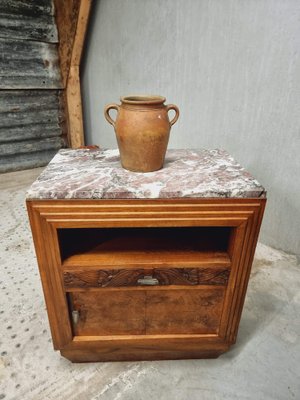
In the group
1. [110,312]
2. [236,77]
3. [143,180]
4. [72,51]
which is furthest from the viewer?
[72,51]

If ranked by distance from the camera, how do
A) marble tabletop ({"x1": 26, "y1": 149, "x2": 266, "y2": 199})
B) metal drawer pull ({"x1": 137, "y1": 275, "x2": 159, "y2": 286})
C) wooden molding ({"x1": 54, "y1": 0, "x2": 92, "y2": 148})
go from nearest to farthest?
marble tabletop ({"x1": 26, "y1": 149, "x2": 266, "y2": 199})
metal drawer pull ({"x1": 137, "y1": 275, "x2": 159, "y2": 286})
wooden molding ({"x1": 54, "y1": 0, "x2": 92, "y2": 148})

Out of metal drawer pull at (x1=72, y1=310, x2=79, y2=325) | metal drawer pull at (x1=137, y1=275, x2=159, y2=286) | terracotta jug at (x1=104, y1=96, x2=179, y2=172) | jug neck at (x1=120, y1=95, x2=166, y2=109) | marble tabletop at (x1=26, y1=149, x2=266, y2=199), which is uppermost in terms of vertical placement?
jug neck at (x1=120, y1=95, x2=166, y2=109)

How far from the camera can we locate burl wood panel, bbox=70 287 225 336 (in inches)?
34.7

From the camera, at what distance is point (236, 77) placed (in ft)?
4.96

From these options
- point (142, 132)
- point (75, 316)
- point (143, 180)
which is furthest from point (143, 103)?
point (75, 316)

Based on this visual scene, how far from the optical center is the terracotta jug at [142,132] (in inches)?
32.4

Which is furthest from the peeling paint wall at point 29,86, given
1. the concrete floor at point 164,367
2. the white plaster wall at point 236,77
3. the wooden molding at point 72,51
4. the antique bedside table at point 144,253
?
the antique bedside table at point 144,253

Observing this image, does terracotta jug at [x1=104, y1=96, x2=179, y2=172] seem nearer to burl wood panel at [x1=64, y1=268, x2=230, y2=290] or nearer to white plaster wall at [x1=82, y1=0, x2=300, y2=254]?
burl wood panel at [x1=64, y1=268, x2=230, y2=290]

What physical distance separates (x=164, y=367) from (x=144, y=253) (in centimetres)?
45

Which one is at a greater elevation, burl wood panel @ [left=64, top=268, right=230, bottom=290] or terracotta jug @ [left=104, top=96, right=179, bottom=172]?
terracotta jug @ [left=104, top=96, right=179, bottom=172]

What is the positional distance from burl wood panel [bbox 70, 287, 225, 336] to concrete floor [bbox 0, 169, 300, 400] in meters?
0.15

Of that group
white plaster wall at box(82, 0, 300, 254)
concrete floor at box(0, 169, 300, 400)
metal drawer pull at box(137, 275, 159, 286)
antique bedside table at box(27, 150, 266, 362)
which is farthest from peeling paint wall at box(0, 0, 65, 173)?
metal drawer pull at box(137, 275, 159, 286)

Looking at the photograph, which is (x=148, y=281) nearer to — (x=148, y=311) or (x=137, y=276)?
(x=137, y=276)

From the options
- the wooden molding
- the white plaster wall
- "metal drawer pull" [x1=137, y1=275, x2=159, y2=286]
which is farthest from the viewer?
the wooden molding
